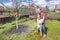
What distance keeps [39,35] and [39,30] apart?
1.7 inches

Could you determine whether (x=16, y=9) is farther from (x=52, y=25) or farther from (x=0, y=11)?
(x=52, y=25)

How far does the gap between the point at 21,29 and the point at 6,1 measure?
289mm

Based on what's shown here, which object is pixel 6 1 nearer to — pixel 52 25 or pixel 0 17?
pixel 0 17

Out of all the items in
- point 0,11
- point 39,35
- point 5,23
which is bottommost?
point 39,35

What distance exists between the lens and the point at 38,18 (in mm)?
1356

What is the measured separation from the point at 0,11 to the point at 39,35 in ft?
1.39

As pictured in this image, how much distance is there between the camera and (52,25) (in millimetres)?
1338

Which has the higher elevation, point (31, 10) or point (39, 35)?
point (31, 10)

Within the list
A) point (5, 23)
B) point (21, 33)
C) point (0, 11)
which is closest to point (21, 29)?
point (21, 33)

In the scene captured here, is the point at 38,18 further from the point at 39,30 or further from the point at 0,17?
the point at 0,17

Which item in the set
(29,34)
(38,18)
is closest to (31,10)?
(38,18)

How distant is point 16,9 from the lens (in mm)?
1378

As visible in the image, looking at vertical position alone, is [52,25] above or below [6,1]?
below

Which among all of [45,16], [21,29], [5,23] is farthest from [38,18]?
[5,23]
